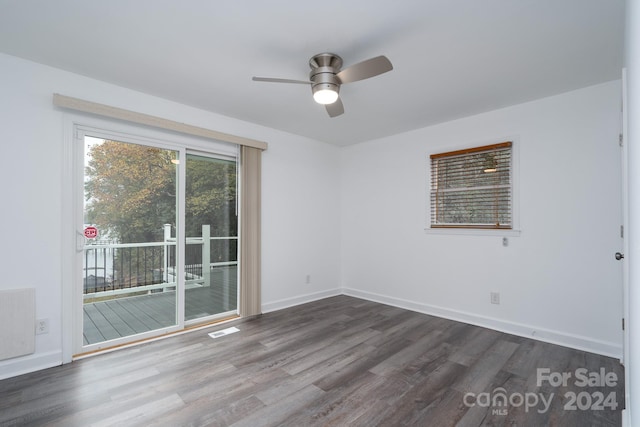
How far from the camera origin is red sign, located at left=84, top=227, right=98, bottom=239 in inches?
111

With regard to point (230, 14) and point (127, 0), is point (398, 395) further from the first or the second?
point (127, 0)

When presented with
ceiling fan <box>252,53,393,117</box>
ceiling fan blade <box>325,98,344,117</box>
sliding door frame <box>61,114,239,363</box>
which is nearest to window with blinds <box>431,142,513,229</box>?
ceiling fan blade <box>325,98,344,117</box>

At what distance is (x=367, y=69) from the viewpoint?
215cm

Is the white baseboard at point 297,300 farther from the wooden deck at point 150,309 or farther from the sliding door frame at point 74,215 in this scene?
the sliding door frame at point 74,215

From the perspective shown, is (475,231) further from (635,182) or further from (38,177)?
(38,177)

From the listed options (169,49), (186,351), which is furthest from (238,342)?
(169,49)

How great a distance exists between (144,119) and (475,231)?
3935 millimetres

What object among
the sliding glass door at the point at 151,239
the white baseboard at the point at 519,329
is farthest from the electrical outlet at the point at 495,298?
the sliding glass door at the point at 151,239

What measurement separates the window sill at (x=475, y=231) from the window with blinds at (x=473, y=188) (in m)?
0.04

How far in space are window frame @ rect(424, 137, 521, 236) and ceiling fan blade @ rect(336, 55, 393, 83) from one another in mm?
2134

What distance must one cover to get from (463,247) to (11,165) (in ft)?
15.1

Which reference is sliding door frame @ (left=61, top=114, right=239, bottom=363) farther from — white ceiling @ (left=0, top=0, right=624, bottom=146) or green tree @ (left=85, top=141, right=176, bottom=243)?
white ceiling @ (left=0, top=0, right=624, bottom=146)

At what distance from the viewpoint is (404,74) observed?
2.69 m

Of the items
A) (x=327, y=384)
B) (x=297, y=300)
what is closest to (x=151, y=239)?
(x=297, y=300)
